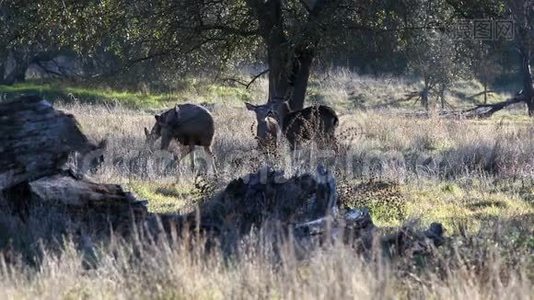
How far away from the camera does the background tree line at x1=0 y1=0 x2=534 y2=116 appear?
53.2ft

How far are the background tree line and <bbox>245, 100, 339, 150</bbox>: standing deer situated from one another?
40.8 inches

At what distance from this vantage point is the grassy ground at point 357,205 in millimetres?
5000

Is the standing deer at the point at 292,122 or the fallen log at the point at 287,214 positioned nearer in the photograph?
the fallen log at the point at 287,214

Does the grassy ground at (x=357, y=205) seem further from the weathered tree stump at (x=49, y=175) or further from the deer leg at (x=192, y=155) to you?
the weathered tree stump at (x=49, y=175)

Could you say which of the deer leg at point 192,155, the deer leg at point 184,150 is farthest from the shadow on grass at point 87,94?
the deer leg at point 192,155

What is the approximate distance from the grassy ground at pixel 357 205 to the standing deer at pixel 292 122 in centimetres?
74

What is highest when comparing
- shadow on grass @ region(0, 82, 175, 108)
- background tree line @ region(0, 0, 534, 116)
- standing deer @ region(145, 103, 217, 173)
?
background tree line @ region(0, 0, 534, 116)

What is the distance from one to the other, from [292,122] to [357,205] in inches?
201

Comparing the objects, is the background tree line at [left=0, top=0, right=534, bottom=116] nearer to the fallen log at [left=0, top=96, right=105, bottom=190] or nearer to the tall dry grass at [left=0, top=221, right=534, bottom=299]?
the fallen log at [left=0, top=96, right=105, bottom=190]

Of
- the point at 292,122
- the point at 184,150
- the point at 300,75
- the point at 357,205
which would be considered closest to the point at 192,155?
the point at 184,150

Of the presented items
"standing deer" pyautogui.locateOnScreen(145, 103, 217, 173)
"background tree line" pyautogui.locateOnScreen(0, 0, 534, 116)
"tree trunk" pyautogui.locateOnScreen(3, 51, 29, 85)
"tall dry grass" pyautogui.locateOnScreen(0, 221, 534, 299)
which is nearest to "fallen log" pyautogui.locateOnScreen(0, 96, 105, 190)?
"tall dry grass" pyautogui.locateOnScreen(0, 221, 534, 299)

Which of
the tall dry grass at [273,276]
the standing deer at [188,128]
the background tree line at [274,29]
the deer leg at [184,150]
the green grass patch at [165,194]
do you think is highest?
the background tree line at [274,29]

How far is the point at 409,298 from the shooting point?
521cm

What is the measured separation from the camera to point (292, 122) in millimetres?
14992
